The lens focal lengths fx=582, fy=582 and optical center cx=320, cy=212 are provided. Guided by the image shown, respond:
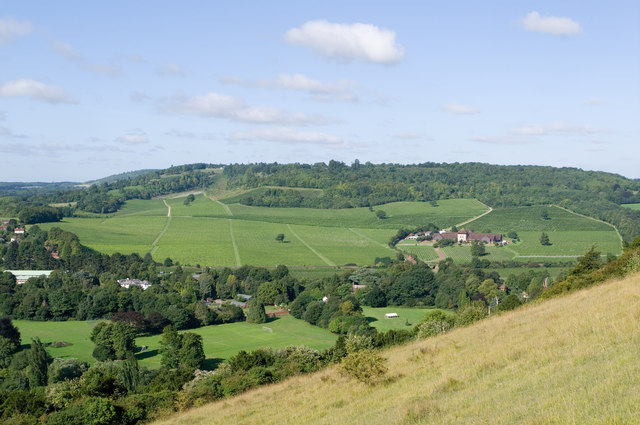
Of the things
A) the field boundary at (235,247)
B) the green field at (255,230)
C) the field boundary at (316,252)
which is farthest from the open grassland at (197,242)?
the field boundary at (316,252)

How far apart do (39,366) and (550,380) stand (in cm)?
3870

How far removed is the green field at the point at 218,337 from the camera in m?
49.8

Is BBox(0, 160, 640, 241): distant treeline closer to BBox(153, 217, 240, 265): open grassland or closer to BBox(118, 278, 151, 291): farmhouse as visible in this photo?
BBox(153, 217, 240, 265): open grassland

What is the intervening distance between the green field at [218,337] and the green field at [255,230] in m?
34.0

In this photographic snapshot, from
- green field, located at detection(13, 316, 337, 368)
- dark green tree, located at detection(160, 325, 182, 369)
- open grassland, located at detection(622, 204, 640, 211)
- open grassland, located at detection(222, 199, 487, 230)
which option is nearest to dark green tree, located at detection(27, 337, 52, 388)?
green field, located at detection(13, 316, 337, 368)

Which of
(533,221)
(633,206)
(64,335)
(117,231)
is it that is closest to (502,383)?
(64,335)

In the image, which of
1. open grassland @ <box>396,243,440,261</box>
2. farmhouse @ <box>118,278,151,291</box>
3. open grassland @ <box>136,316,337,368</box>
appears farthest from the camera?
open grassland @ <box>396,243,440,261</box>

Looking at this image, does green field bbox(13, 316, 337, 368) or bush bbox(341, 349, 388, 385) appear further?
green field bbox(13, 316, 337, 368)

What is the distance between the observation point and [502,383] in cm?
1381

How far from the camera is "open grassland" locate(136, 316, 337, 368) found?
49.6 m

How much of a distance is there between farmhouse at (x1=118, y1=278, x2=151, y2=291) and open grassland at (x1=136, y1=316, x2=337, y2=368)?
69.5 ft

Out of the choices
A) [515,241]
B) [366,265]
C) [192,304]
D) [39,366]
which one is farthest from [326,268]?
[39,366]

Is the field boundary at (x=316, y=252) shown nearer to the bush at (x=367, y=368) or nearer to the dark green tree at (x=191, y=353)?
the dark green tree at (x=191, y=353)

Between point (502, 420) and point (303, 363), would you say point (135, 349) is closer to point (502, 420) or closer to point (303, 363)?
point (303, 363)
